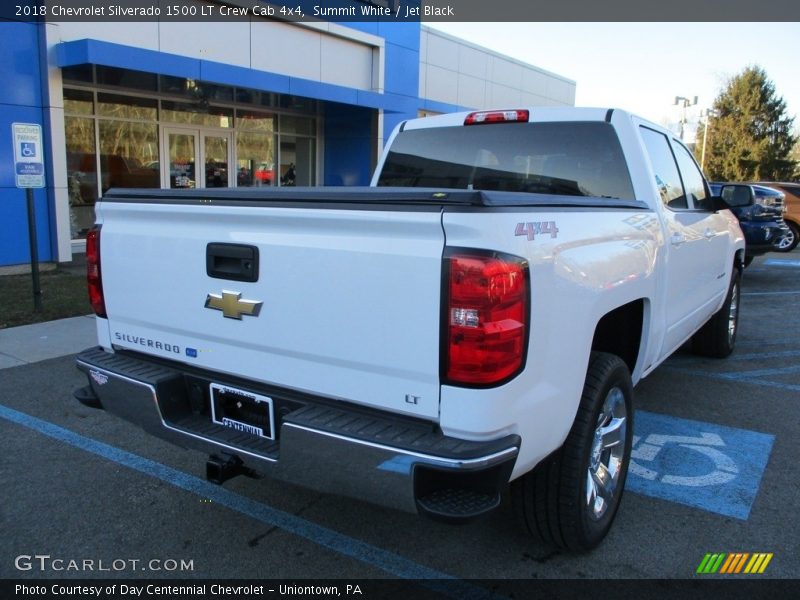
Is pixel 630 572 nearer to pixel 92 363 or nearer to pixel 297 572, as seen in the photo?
pixel 297 572

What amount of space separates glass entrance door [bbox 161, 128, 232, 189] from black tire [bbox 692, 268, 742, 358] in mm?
11057

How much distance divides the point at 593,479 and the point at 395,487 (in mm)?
1212

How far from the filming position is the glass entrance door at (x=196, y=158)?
14062 millimetres

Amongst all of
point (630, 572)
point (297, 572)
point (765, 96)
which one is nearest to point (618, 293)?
point (630, 572)

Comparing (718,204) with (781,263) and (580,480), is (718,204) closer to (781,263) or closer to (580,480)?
(580,480)

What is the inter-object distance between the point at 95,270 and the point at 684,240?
11.3 ft

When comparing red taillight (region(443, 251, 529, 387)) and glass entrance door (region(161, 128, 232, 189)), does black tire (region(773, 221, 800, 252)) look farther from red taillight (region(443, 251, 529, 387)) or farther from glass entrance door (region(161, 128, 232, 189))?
red taillight (region(443, 251, 529, 387))

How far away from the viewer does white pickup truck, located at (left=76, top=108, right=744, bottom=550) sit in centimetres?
222

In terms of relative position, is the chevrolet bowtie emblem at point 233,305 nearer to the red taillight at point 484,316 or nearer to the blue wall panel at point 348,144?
the red taillight at point 484,316

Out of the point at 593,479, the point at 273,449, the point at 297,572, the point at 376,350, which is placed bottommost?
the point at 297,572

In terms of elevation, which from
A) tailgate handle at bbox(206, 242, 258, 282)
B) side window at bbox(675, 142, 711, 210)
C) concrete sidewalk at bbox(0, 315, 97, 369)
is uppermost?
side window at bbox(675, 142, 711, 210)

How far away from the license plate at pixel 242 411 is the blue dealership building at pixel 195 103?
339 inches

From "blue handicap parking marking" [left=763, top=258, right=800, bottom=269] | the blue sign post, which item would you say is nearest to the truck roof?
the blue sign post

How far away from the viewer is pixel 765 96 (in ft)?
125
